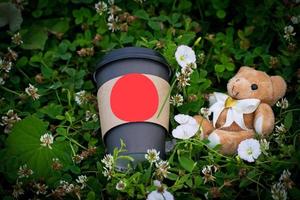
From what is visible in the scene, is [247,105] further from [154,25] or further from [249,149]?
[154,25]

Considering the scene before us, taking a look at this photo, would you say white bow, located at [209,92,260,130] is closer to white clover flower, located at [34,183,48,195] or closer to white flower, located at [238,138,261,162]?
white flower, located at [238,138,261,162]

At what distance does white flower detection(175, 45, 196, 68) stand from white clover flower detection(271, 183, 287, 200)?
47 centimetres

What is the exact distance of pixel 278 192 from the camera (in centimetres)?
169

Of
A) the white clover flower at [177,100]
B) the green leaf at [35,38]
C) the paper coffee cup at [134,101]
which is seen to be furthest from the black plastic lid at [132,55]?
the green leaf at [35,38]

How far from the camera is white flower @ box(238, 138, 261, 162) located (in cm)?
178

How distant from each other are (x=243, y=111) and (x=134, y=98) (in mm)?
330

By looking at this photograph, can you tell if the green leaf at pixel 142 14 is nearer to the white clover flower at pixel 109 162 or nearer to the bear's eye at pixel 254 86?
the bear's eye at pixel 254 86

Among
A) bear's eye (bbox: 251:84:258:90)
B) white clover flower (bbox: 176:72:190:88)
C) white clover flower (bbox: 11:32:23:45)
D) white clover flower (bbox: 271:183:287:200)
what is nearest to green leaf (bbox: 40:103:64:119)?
white clover flower (bbox: 11:32:23:45)

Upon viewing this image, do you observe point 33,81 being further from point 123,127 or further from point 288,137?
point 288,137

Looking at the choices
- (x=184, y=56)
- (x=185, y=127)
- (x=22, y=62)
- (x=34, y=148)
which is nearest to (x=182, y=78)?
(x=184, y=56)

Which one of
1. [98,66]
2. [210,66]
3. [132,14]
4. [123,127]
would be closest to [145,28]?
[132,14]

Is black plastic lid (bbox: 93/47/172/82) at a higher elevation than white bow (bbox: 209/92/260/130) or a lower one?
higher

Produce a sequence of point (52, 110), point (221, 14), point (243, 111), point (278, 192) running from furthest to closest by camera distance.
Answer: point (221, 14) → point (52, 110) → point (243, 111) → point (278, 192)

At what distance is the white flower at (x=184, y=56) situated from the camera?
6.41 ft
